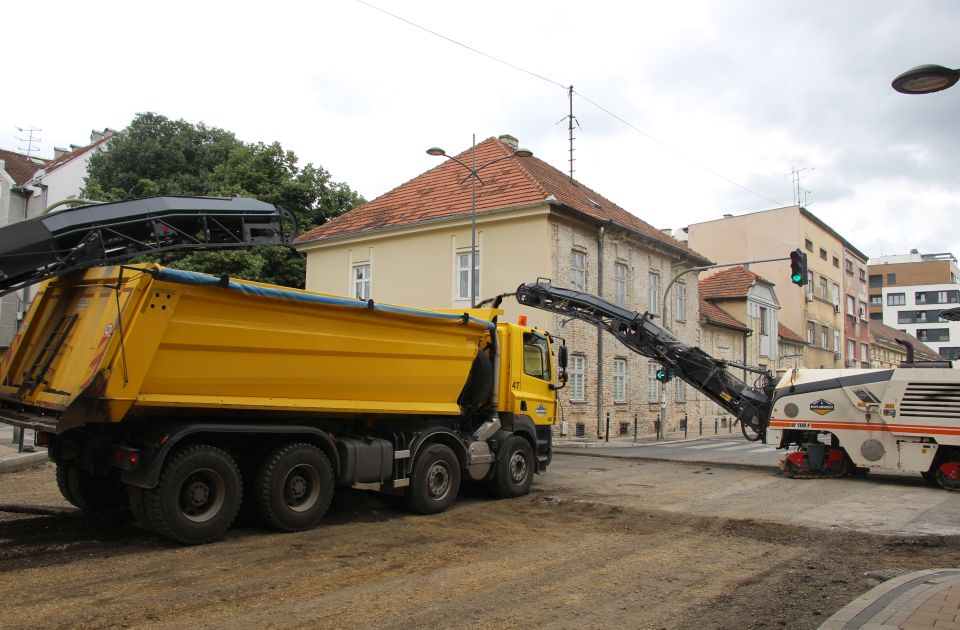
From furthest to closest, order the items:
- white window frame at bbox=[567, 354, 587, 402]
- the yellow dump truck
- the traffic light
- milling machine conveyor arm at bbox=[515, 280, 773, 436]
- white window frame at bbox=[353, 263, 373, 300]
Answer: white window frame at bbox=[353, 263, 373, 300] < white window frame at bbox=[567, 354, 587, 402] < the traffic light < milling machine conveyor arm at bbox=[515, 280, 773, 436] < the yellow dump truck

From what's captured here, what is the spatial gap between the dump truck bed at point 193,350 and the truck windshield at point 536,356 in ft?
9.69

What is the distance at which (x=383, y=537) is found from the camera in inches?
322

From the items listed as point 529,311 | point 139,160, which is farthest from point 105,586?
point 139,160

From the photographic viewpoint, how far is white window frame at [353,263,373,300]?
28000 millimetres

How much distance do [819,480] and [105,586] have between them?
12618 mm

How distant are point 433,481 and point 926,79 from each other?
7234mm

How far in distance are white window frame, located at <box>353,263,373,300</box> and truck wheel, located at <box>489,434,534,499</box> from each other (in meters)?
17.2

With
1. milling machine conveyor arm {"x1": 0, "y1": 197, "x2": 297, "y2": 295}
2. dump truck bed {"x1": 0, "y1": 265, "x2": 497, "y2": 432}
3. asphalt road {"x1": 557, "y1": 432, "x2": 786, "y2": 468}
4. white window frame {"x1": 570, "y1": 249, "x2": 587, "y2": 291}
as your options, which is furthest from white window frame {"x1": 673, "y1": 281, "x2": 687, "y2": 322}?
milling machine conveyor arm {"x1": 0, "y1": 197, "x2": 297, "y2": 295}

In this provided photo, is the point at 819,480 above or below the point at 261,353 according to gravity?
below

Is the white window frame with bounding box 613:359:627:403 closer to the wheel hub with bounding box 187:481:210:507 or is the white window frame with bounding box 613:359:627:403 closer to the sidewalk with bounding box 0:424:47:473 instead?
the sidewalk with bounding box 0:424:47:473

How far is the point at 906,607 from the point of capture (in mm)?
5168

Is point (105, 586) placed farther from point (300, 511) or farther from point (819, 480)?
point (819, 480)

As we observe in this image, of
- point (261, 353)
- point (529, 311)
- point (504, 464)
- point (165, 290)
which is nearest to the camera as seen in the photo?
point (165, 290)

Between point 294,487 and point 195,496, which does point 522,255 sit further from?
point 195,496
